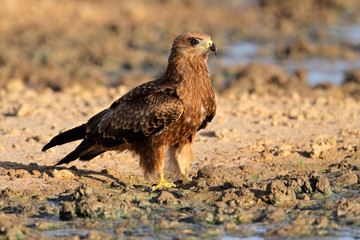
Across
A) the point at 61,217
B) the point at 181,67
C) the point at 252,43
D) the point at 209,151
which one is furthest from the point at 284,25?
the point at 61,217

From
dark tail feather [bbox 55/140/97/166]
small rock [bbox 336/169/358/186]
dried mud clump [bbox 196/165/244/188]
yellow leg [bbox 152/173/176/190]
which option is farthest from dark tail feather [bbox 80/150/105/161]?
small rock [bbox 336/169/358/186]

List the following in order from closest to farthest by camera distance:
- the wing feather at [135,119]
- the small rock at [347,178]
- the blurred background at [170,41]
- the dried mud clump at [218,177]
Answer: the wing feather at [135,119] < the dried mud clump at [218,177] < the small rock at [347,178] < the blurred background at [170,41]

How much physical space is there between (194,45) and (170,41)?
34.5 ft

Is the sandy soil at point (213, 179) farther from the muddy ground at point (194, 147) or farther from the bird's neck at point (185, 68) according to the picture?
the bird's neck at point (185, 68)

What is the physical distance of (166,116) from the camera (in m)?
6.96

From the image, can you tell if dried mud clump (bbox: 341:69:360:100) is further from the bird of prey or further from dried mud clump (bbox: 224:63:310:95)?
the bird of prey

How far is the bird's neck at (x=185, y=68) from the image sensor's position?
7.23 metres

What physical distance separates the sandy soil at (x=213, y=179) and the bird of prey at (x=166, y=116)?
0.39 metres

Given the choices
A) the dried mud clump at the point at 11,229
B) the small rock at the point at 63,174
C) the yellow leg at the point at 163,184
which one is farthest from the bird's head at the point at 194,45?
the dried mud clump at the point at 11,229

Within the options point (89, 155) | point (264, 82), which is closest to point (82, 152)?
point (89, 155)

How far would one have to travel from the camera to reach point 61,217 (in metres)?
6.32

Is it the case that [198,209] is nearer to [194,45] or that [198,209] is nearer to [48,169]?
[194,45]

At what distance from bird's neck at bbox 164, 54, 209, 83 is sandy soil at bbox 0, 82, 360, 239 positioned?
1.13 metres

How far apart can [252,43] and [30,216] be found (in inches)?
518
